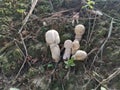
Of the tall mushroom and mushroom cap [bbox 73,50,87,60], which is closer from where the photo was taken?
mushroom cap [bbox 73,50,87,60]

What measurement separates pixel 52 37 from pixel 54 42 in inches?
2.3

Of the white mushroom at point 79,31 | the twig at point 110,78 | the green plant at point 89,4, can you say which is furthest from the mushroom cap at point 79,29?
the twig at point 110,78

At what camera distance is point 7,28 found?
3053 millimetres

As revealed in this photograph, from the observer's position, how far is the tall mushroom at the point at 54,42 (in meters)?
2.66

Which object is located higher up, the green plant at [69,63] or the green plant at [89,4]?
the green plant at [89,4]

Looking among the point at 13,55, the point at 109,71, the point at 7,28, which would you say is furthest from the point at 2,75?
the point at 109,71

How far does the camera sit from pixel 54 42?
8.78ft

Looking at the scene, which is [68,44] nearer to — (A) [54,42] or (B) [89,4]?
(A) [54,42]

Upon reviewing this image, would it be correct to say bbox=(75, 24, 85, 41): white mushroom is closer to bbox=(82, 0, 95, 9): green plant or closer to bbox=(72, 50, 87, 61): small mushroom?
bbox=(72, 50, 87, 61): small mushroom

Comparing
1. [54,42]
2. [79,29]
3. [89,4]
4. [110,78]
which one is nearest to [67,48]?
[54,42]

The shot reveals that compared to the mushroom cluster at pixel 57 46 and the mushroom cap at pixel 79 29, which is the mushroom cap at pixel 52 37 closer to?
the mushroom cluster at pixel 57 46

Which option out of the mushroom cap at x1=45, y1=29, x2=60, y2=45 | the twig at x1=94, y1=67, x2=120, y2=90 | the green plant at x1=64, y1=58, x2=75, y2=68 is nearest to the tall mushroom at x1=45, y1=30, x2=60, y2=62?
the mushroom cap at x1=45, y1=29, x2=60, y2=45

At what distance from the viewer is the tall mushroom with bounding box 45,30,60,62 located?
266 centimetres

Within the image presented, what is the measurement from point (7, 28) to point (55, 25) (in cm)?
56
